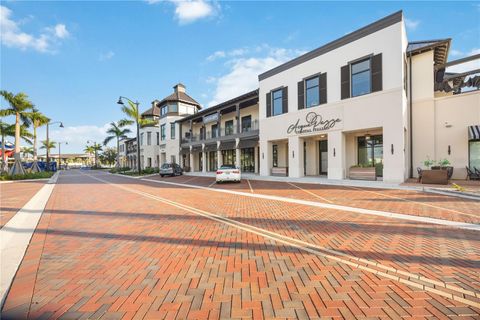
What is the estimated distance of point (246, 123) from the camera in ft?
90.4

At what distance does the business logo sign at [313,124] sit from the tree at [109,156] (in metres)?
73.7

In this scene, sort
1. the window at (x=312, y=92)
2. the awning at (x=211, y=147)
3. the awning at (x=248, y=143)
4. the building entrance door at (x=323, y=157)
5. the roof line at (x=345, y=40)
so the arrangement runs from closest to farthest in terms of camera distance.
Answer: the roof line at (x=345, y=40) → the window at (x=312, y=92) → the building entrance door at (x=323, y=157) → the awning at (x=248, y=143) → the awning at (x=211, y=147)

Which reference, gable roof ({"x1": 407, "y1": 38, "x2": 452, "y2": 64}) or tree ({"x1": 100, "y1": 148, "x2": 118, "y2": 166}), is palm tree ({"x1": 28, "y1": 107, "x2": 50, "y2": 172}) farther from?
tree ({"x1": 100, "y1": 148, "x2": 118, "y2": 166})

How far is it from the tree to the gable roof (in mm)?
80745

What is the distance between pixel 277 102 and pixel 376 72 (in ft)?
27.2

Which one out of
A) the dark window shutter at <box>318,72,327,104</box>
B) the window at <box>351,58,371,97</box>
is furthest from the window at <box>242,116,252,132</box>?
the window at <box>351,58,371,97</box>

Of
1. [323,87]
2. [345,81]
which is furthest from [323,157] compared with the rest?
[345,81]

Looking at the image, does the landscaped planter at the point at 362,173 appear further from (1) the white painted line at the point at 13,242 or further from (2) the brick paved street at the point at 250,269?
(1) the white painted line at the point at 13,242

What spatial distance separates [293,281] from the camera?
10.7 feet

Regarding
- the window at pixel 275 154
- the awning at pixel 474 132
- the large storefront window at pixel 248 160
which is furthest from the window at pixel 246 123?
the awning at pixel 474 132

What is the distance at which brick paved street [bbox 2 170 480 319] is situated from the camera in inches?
106

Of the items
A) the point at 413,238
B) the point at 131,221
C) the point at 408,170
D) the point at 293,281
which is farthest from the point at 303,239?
the point at 408,170

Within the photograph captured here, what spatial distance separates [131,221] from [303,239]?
4.72 m

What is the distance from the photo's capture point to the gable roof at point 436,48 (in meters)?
15.8
